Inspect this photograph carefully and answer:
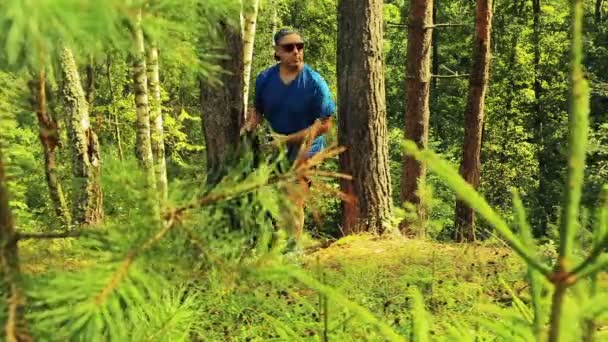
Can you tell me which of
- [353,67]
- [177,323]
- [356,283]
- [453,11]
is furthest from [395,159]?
[177,323]

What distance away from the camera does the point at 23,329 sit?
4.07 ft

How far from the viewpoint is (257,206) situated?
154 centimetres

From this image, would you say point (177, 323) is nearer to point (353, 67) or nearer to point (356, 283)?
point (356, 283)

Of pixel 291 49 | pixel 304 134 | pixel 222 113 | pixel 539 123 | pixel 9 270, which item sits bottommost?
pixel 9 270

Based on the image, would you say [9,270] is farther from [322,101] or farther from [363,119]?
[363,119]

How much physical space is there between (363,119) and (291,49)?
2307 millimetres

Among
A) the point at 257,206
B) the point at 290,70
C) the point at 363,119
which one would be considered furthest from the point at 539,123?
the point at 257,206

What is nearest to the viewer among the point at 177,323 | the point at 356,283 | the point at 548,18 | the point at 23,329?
the point at 23,329

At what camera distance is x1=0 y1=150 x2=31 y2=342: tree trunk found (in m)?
1.23

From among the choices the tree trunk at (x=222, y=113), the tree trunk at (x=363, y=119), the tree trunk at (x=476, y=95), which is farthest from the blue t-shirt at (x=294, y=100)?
the tree trunk at (x=476, y=95)

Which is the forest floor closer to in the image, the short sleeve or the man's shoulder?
the short sleeve

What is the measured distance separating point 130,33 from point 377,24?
5.85m

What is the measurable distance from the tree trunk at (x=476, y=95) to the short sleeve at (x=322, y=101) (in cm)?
739

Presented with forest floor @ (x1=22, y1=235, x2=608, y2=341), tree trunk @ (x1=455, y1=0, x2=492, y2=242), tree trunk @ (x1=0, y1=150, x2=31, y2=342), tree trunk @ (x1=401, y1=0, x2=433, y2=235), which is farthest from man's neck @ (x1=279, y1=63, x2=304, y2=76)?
tree trunk @ (x1=455, y1=0, x2=492, y2=242)
